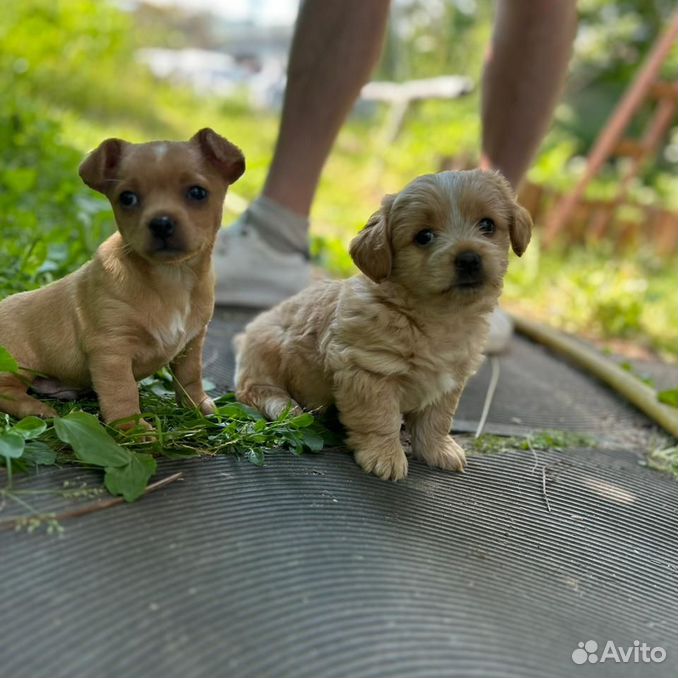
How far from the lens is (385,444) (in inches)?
86.2

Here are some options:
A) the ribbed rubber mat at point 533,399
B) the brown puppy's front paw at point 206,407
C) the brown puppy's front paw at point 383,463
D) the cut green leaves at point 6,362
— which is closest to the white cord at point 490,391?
the ribbed rubber mat at point 533,399

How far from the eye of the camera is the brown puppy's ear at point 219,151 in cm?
202

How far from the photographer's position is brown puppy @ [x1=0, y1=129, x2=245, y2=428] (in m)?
1.93

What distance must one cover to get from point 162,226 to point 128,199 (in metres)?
0.15

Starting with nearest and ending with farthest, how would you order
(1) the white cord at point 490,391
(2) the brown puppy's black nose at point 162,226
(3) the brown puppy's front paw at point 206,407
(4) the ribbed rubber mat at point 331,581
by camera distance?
1. (4) the ribbed rubber mat at point 331,581
2. (2) the brown puppy's black nose at point 162,226
3. (3) the brown puppy's front paw at point 206,407
4. (1) the white cord at point 490,391

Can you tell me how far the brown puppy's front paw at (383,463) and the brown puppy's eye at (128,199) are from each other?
98 centimetres

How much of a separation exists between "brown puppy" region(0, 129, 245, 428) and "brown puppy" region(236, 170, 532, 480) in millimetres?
456

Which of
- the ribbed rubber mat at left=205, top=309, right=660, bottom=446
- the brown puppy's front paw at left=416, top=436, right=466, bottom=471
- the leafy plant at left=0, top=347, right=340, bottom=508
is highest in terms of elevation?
the leafy plant at left=0, top=347, right=340, bottom=508

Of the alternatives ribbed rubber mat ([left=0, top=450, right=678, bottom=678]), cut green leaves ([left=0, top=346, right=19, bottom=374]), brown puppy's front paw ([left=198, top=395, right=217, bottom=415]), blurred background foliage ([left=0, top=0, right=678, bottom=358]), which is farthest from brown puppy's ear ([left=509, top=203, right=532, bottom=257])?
blurred background foliage ([left=0, top=0, right=678, bottom=358])

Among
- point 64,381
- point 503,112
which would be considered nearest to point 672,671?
point 64,381

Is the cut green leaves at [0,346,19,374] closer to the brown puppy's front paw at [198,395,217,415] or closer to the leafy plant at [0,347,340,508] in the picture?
the leafy plant at [0,347,340,508]

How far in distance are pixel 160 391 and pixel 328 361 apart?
0.64 metres

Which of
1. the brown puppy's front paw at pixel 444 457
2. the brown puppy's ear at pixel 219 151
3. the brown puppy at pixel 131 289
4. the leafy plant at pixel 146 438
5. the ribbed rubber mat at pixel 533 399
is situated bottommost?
the ribbed rubber mat at pixel 533 399

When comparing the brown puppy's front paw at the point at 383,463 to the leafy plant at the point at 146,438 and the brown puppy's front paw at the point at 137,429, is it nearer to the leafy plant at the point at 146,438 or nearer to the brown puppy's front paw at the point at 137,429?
the leafy plant at the point at 146,438
